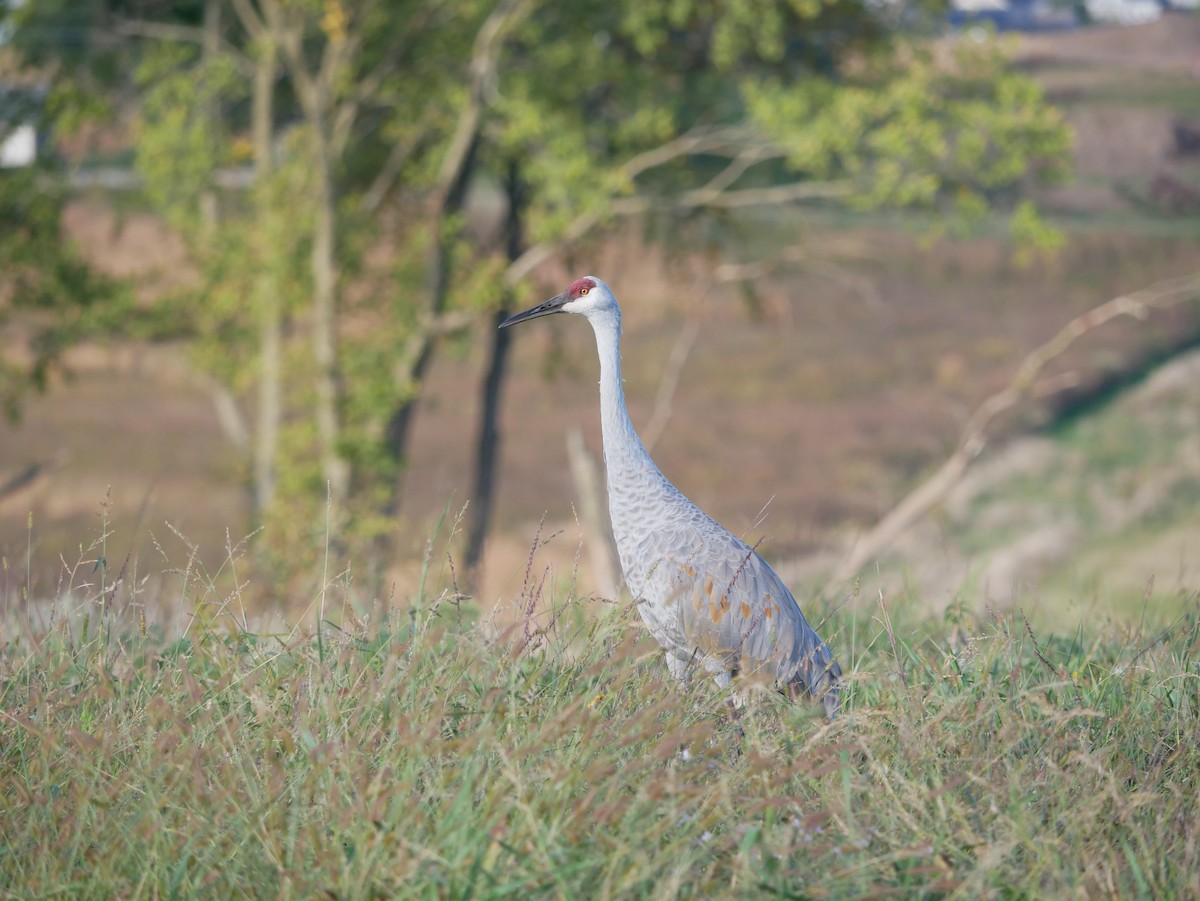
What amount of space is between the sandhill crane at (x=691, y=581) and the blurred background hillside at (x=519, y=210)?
9.52 ft

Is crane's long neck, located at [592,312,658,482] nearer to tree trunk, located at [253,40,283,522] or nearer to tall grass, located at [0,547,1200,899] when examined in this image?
tall grass, located at [0,547,1200,899]

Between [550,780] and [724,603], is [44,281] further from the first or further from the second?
[550,780]

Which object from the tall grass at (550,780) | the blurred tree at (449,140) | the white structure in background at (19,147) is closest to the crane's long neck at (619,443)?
the tall grass at (550,780)

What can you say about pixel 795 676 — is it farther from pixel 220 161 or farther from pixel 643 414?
pixel 643 414

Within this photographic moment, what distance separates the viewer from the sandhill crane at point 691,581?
13.1 feet

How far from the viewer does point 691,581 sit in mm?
4039

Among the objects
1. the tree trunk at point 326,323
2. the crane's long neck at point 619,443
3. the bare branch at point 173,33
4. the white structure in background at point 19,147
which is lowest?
the tree trunk at point 326,323

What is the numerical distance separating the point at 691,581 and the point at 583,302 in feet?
4.19

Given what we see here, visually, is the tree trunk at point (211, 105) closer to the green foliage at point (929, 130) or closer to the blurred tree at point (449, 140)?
the blurred tree at point (449, 140)

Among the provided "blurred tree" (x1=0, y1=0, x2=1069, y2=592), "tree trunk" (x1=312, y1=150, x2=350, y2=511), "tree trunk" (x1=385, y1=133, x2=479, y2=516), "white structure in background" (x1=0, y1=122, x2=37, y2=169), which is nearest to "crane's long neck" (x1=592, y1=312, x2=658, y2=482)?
"blurred tree" (x1=0, y1=0, x2=1069, y2=592)

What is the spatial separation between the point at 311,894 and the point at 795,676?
1.96 metres

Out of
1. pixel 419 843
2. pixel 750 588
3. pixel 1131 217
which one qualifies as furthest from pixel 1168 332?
pixel 419 843

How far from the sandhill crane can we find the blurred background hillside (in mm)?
2903

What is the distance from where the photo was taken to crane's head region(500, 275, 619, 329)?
477cm
